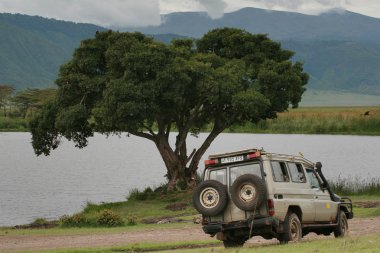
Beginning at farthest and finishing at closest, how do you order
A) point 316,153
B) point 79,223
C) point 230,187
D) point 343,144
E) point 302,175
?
point 343,144 < point 316,153 < point 79,223 < point 302,175 < point 230,187

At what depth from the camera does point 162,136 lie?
133ft

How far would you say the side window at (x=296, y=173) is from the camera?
18906 millimetres

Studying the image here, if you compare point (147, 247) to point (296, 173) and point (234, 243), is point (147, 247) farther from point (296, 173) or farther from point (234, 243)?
point (296, 173)

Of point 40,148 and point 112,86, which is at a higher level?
point 112,86

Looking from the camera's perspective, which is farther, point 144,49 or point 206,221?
point 144,49

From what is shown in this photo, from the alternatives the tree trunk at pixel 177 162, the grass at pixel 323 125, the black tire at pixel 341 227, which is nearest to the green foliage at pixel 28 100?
the grass at pixel 323 125

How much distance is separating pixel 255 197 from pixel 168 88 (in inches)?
810

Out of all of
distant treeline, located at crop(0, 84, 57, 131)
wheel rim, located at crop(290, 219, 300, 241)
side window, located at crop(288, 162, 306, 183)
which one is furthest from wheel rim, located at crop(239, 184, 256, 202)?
distant treeline, located at crop(0, 84, 57, 131)

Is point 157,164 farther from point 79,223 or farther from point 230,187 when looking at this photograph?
point 230,187

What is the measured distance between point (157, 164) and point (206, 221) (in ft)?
192

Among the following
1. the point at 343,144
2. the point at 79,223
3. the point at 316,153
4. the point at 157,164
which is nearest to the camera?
the point at 79,223

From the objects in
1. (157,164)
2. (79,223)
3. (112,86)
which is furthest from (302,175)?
(157,164)

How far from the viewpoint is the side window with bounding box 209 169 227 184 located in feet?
60.1

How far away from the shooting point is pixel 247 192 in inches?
690
